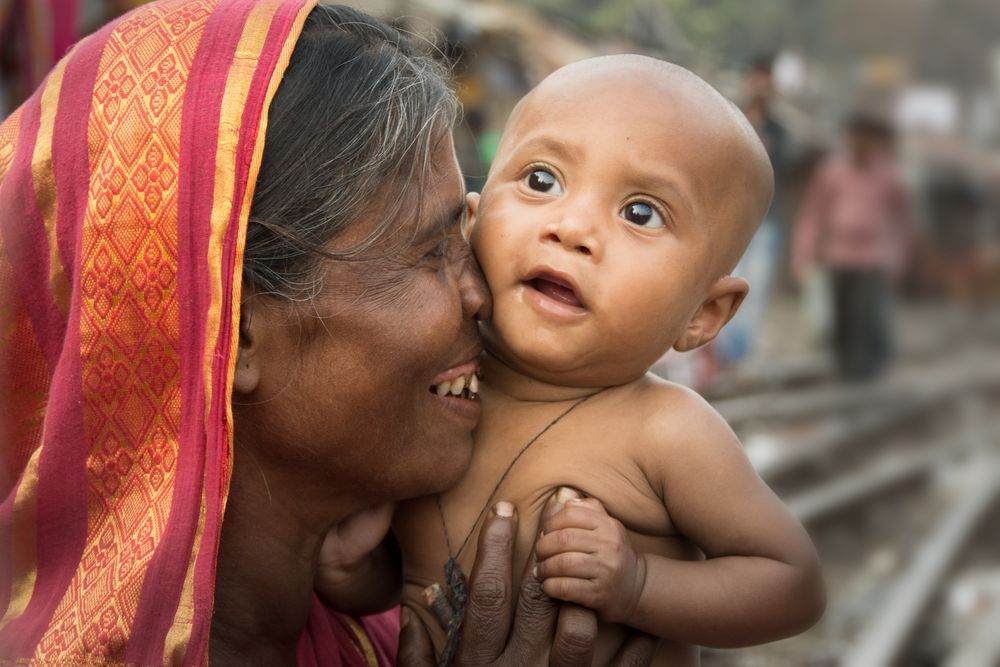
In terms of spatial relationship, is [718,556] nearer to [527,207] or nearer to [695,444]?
[695,444]

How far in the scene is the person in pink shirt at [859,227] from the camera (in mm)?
11445

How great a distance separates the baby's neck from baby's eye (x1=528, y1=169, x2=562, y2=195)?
371mm

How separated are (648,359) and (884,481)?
25.5 ft

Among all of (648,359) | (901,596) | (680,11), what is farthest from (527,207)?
(680,11)

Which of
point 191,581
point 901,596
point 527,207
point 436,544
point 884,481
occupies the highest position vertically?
point 527,207

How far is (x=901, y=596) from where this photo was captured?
645 cm

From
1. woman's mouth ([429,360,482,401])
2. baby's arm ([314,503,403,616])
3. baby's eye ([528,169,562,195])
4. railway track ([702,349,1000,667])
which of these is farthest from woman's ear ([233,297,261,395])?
railway track ([702,349,1000,667])

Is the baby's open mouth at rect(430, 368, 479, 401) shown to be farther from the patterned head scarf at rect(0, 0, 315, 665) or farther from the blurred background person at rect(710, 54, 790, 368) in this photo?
the blurred background person at rect(710, 54, 790, 368)

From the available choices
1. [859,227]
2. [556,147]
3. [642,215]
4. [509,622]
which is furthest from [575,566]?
[859,227]

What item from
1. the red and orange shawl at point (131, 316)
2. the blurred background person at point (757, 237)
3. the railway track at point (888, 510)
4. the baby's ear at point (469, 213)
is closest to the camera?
the red and orange shawl at point (131, 316)

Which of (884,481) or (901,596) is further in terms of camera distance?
(884,481)

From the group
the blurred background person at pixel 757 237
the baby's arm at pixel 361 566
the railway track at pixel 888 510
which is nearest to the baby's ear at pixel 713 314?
the baby's arm at pixel 361 566

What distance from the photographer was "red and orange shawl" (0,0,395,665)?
185 cm

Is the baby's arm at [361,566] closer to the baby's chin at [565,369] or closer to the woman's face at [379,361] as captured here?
the woman's face at [379,361]
